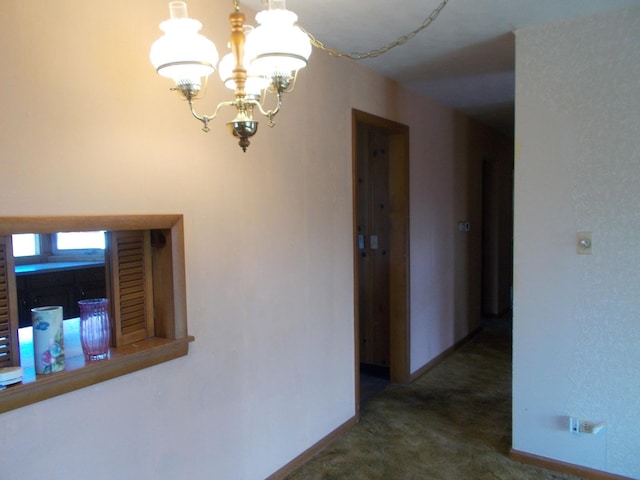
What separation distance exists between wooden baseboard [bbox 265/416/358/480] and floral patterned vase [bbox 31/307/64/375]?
4.49 feet

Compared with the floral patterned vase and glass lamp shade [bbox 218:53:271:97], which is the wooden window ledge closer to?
the floral patterned vase

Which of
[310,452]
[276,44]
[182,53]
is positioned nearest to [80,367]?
[182,53]

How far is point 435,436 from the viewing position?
307 cm

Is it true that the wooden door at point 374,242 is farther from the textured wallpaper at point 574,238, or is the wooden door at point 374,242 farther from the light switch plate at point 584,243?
the light switch plate at point 584,243

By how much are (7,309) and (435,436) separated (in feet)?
8.46

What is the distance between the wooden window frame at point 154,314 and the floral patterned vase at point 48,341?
4 centimetres

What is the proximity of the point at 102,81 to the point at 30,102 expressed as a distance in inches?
10.7

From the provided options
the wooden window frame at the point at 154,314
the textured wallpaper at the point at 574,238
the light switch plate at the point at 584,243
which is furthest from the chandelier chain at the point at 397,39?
the light switch plate at the point at 584,243

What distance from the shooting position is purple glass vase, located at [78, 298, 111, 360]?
171 centimetres

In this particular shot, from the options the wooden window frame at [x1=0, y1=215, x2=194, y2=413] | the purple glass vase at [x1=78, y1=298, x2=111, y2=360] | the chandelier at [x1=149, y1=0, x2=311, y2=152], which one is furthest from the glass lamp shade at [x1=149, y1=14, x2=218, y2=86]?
the purple glass vase at [x1=78, y1=298, x2=111, y2=360]

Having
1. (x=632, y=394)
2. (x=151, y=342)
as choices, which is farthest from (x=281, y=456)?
(x=632, y=394)

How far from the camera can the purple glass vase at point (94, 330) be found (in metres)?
1.71

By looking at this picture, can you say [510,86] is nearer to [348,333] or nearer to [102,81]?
[348,333]

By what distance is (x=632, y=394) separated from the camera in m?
2.44
